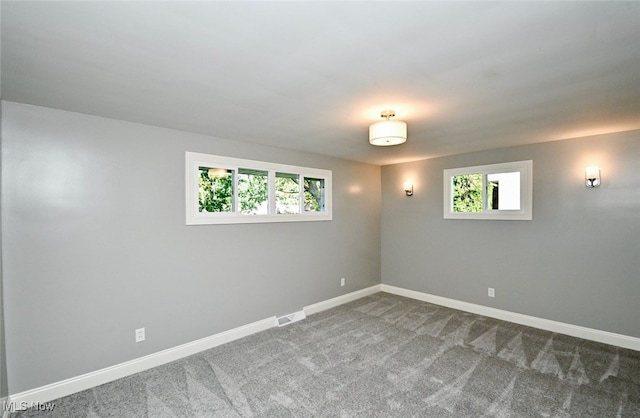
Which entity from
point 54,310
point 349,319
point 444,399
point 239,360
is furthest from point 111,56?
point 349,319

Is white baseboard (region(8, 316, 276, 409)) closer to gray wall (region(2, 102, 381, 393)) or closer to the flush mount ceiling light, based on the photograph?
gray wall (region(2, 102, 381, 393))

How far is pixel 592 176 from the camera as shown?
3.52m

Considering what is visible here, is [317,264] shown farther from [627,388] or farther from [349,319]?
[627,388]

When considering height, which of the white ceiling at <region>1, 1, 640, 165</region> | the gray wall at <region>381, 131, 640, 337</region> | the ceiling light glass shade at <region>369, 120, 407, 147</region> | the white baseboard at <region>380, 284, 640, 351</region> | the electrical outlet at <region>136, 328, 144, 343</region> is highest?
the white ceiling at <region>1, 1, 640, 165</region>

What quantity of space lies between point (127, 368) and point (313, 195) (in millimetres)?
3122

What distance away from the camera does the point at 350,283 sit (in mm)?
5207

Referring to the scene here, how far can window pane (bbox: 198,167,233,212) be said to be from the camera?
3451 mm

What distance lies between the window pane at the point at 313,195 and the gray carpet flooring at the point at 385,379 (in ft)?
5.94

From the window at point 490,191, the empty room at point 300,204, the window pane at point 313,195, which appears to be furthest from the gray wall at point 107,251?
the window at point 490,191

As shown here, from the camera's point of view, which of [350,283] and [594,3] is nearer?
[594,3]

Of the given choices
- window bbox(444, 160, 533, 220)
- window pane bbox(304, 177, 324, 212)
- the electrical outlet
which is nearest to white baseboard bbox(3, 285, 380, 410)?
the electrical outlet

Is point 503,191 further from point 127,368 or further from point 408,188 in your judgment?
point 127,368

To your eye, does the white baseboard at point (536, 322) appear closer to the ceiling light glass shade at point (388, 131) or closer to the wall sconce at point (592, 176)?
the wall sconce at point (592, 176)

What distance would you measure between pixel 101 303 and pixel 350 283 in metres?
3.59
